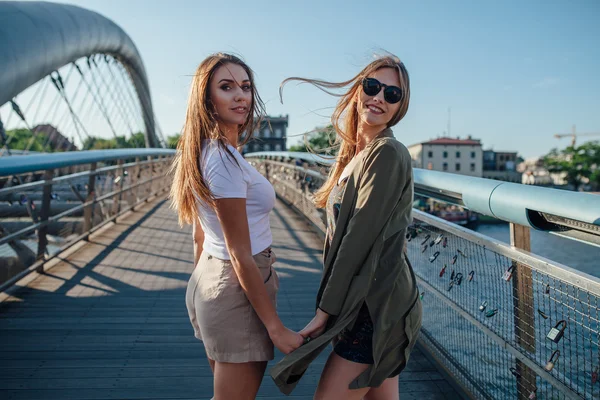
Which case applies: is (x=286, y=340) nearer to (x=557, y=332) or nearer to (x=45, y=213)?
(x=557, y=332)

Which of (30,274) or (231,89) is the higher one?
(231,89)

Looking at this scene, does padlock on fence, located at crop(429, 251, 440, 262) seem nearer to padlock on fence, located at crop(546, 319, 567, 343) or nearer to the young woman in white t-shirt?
padlock on fence, located at crop(546, 319, 567, 343)

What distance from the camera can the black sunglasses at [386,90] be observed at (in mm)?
1588

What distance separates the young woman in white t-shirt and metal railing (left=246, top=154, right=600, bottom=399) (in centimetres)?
77

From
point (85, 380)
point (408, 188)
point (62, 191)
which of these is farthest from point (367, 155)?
point (62, 191)

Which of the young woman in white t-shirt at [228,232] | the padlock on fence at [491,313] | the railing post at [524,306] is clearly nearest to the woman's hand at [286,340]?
the young woman in white t-shirt at [228,232]

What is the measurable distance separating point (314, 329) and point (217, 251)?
36 cm

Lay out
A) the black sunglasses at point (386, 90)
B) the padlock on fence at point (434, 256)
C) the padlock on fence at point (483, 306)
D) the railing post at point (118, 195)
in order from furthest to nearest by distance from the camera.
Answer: the railing post at point (118, 195)
the padlock on fence at point (434, 256)
the padlock on fence at point (483, 306)
the black sunglasses at point (386, 90)

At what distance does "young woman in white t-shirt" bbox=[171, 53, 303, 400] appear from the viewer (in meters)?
1.41

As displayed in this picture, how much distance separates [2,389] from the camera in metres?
2.43

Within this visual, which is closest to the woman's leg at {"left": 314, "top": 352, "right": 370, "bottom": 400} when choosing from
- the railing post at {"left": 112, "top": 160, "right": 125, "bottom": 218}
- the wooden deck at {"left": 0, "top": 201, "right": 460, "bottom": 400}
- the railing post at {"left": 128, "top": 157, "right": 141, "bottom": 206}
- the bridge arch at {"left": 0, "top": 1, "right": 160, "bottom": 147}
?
the wooden deck at {"left": 0, "top": 201, "right": 460, "bottom": 400}

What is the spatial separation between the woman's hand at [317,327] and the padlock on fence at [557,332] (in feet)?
2.35

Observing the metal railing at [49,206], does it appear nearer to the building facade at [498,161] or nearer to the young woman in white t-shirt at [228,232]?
the young woman in white t-shirt at [228,232]

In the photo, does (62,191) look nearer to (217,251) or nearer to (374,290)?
(217,251)
